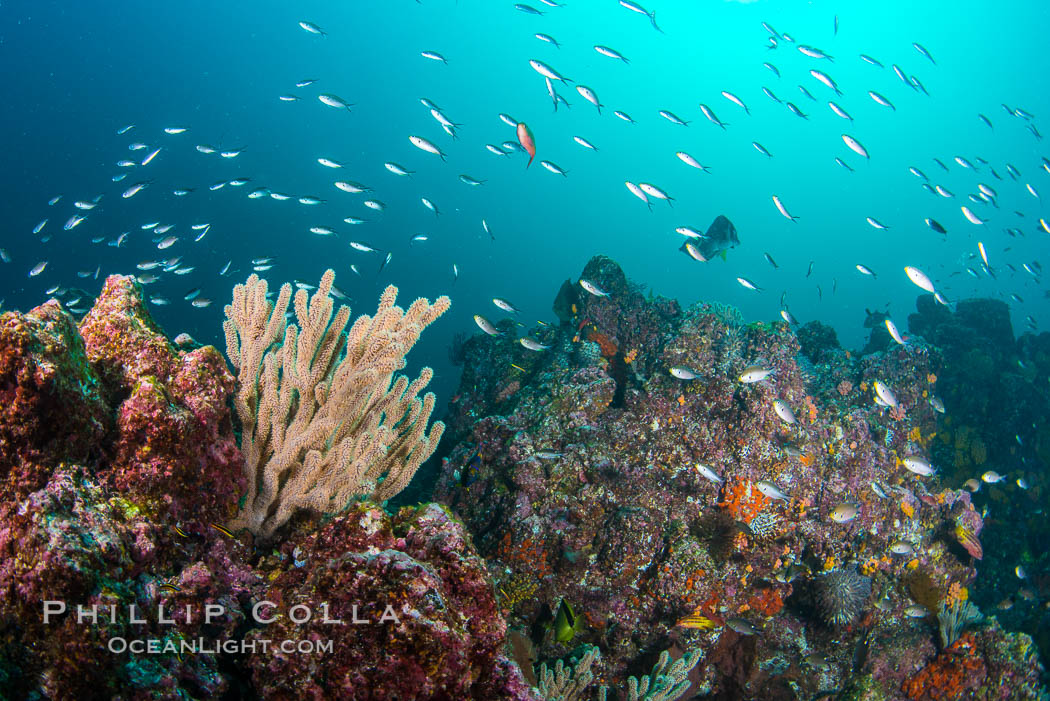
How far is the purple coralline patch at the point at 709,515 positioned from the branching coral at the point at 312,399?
272 centimetres

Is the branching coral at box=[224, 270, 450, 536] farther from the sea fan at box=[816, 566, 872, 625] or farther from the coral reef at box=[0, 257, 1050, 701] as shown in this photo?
the sea fan at box=[816, 566, 872, 625]

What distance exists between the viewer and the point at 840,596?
591 centimetres

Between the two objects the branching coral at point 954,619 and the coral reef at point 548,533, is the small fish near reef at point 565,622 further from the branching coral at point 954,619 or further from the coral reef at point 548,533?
the branching coral at point 954,619

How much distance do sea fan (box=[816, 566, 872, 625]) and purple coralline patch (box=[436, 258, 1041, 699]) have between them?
6cm

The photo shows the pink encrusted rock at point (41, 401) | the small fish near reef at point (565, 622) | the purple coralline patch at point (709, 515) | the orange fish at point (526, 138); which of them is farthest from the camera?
the orange fish at point (526, 138)

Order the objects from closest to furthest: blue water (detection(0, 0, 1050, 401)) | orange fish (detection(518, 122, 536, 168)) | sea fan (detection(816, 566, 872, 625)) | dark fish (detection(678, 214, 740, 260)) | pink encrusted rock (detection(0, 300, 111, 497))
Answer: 1. pink encrusted rock (detection(0, 300, 111, 497))
2. orange fish (detection(518, 122, 536, 168))
3. sea fan (detection(816, 566, 872, 625))
4. dark fish (detection(678, 214, 740, 260))
5. blue water (detection(0, 0, 1050, 401))

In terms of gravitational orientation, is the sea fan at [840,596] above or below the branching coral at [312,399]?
below

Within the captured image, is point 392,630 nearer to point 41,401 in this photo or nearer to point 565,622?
point 41,401

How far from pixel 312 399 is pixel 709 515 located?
523cm

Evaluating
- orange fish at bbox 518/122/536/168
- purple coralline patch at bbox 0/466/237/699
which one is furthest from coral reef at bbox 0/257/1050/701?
orange fish at bbox 518/122/536/168

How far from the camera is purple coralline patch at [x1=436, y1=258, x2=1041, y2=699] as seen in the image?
5.05 meters

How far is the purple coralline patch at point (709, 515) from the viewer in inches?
199

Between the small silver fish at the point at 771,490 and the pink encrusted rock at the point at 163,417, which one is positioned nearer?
the pink encrusted rock at the point at 163,417

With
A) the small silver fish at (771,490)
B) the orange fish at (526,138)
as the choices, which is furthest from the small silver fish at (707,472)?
the orange fish at (526,138)
